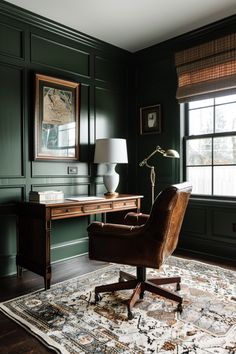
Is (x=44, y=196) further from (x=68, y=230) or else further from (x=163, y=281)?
(x=163, y=281)

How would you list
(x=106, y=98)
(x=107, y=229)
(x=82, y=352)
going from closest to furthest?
1. (x=82, y=352)
2. (x=107, y=229)
3. (x=106, y=98)

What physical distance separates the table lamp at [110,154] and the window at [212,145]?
0.91 metres

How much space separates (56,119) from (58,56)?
2.36ft

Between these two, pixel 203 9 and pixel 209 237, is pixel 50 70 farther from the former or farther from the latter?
pixel 209 237

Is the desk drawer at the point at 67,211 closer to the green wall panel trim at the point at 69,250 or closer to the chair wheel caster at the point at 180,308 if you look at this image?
the green wall panel trim at the point at 69,250

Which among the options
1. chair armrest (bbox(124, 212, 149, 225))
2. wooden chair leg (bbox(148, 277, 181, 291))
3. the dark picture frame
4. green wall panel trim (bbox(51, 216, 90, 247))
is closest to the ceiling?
the dark picture frame

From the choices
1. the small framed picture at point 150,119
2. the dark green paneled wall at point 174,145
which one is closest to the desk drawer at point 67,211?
the dark green paneled wall at point 174,145

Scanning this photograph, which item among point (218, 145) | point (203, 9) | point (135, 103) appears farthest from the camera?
point (135, 103)

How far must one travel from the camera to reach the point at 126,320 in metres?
1.90

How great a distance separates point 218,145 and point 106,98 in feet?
5.02

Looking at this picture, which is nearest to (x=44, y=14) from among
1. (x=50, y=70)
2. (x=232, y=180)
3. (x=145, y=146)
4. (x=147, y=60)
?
(x=50, y=70)

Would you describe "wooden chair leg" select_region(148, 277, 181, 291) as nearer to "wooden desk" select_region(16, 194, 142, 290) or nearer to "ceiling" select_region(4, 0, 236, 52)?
"wooden desk" select_region(16, 194, 142, 290)

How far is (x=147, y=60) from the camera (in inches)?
153

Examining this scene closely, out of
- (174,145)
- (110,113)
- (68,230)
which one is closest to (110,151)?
(110,113)
